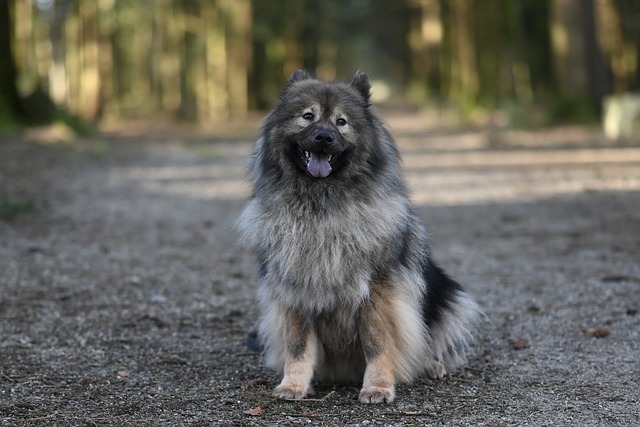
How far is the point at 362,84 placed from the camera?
18.1 feet

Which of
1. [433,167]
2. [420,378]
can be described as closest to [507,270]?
[420,378]

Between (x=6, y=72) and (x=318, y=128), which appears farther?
(x=6, y=72)

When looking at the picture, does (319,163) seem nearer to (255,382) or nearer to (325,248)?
(325,248)

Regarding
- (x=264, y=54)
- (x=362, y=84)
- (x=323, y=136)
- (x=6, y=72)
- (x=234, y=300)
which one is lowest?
(x=234, y=300)

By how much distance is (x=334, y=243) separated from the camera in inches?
203

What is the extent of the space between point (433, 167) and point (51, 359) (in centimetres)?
1373

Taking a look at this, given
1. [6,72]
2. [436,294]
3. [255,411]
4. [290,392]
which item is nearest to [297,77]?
[436,294]

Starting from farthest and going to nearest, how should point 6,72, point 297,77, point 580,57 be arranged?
point 580,57 → point 6,72 → point 297,77

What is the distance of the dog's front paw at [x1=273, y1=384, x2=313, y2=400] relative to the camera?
200 inches

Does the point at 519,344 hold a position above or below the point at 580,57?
below

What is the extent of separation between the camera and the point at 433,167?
1888 centimetres

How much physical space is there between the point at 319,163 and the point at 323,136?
0.18 m

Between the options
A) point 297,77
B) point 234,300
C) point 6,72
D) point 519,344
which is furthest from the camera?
point 6,72

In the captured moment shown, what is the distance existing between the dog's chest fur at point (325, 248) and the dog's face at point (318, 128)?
242mm
